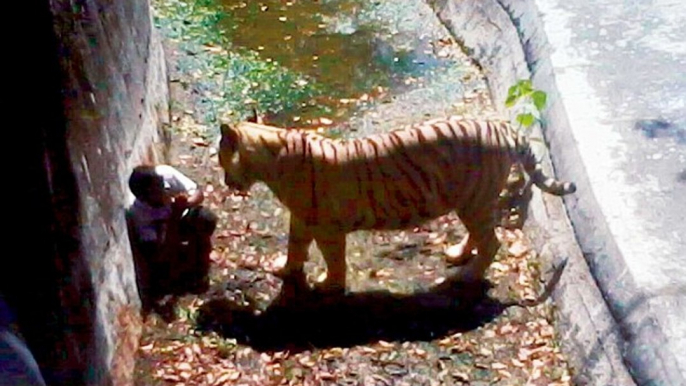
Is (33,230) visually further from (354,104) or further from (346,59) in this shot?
(346,59)

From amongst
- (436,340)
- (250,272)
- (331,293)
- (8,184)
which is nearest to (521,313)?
(436,340)

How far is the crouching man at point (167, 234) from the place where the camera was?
4500 mm

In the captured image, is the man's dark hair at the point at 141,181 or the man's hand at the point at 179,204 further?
the man's hand at the point at 179,204

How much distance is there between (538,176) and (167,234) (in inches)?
61.3

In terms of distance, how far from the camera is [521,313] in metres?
4.45

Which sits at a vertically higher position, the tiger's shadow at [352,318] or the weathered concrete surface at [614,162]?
the weathered concrete surface at [614,162]

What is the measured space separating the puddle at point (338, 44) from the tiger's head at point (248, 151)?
1438 millimetres

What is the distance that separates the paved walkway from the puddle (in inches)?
37.5

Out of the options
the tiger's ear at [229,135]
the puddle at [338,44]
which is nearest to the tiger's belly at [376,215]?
the tiger's ear at [229,135]

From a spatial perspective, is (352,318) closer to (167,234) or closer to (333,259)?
(333,259)

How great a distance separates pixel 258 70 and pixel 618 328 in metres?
2.93

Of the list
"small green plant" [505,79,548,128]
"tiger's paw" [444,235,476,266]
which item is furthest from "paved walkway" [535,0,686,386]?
"tiger's paw" [444,235,476,266]

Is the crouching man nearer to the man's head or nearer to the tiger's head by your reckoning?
the man's head

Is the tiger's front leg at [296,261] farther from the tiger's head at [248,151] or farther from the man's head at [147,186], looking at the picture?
the man's head at [147,186]
